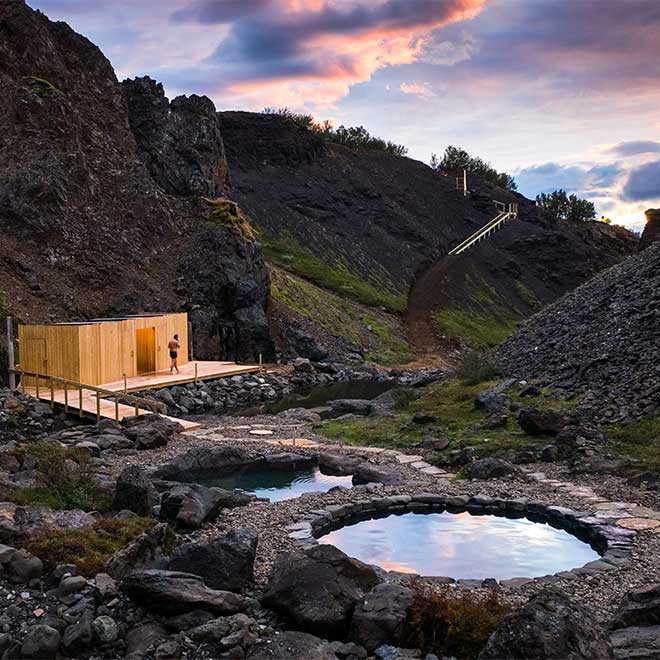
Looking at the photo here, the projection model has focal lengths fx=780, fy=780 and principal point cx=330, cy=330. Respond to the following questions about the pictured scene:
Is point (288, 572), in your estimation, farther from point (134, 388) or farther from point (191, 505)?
point (134, 388)

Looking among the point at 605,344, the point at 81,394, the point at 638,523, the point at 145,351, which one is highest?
the point at 605,344

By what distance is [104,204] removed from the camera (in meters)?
40.9

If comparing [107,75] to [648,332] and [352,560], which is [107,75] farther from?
[352,560]

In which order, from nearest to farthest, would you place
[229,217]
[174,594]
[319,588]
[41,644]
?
1. [41,644]
2. [174,594]
3. [319,588]
4. [229,217]

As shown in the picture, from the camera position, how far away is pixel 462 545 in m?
12.5

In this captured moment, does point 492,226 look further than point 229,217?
Yes

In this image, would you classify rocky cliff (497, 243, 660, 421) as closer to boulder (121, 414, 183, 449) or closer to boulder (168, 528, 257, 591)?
boulder (121, 414, 183, 449)

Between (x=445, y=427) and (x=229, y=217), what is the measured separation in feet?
89.5

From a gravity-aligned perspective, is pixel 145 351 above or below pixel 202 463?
above

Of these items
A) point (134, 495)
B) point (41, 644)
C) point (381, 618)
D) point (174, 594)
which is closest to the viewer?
point (41, 644)

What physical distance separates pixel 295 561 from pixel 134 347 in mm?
22606

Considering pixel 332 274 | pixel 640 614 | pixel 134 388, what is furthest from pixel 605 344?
pixel 332 274

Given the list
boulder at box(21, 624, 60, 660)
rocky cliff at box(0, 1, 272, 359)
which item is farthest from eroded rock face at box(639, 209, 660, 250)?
boulder at box(21, 624, 60, 660)

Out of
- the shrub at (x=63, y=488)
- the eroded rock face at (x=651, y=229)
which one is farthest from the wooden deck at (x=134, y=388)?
the eroded rock face at (x=651, y=229)
